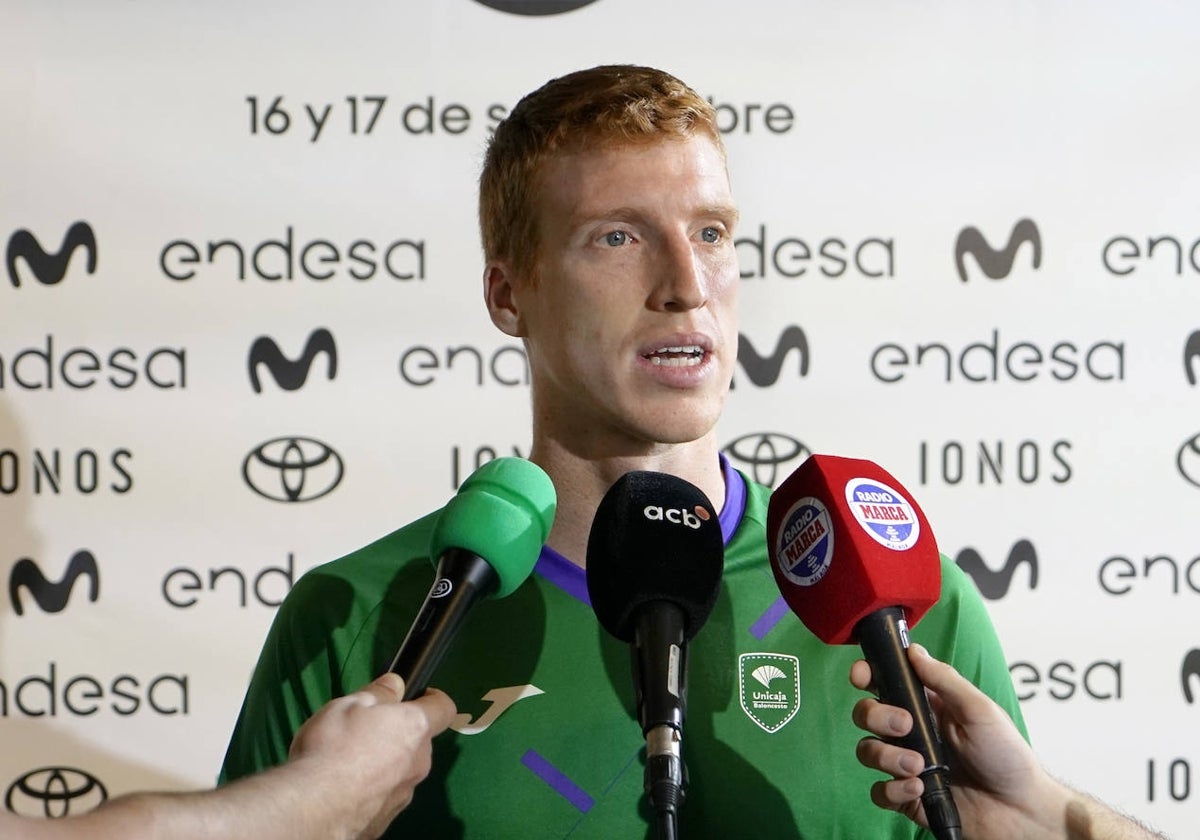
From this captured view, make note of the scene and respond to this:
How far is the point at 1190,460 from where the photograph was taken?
2219mm

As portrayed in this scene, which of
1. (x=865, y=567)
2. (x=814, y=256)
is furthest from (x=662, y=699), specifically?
(x=814, y=256)

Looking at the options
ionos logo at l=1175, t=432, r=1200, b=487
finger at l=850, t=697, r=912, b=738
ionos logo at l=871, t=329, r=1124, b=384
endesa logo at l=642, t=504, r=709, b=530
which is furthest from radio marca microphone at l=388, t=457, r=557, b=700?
ionos logo at l=1175, t=432, r=1200, b=487

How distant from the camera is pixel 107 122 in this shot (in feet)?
7.27

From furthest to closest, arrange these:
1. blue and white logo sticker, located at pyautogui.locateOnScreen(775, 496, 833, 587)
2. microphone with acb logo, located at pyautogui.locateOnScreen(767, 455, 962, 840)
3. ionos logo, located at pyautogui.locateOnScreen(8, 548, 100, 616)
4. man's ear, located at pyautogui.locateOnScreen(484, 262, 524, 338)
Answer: ionos logo, located at pyautogui.locateOnScreen(8, 548, 100, 616)
man's ear, located at pyautogui.locateOnScreen(484, 262, 524, 338)
blue and white logo sticker, located at pyautogui.locateOnScreen(775, 496, 833, 587)
microphone with acb logo, located at pyautogui.locateOnScreen(767, 455, 962, 840)

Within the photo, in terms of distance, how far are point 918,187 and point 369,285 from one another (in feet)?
3.18

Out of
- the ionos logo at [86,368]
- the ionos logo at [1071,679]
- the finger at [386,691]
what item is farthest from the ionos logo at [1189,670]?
the ionos logo at [86,368]

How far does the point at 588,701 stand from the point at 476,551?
341mm

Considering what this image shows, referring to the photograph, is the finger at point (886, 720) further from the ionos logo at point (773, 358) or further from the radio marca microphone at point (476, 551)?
the ionos logo at point (773, 358)

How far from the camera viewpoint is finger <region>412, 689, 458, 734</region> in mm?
1107

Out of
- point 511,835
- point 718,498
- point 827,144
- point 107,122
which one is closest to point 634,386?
point 718,498

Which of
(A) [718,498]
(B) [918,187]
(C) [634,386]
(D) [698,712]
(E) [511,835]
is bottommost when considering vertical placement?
(E) [511,835]

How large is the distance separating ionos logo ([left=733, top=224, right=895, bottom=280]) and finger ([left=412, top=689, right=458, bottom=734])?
1.26 m

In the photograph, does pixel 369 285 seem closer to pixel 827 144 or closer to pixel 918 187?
pixel 827 144

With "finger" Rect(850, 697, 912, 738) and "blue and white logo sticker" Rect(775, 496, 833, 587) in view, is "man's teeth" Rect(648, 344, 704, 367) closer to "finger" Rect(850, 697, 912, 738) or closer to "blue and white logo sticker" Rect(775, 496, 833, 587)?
"blue and white logo sticker" Rect(775, 496, 833, 587)
